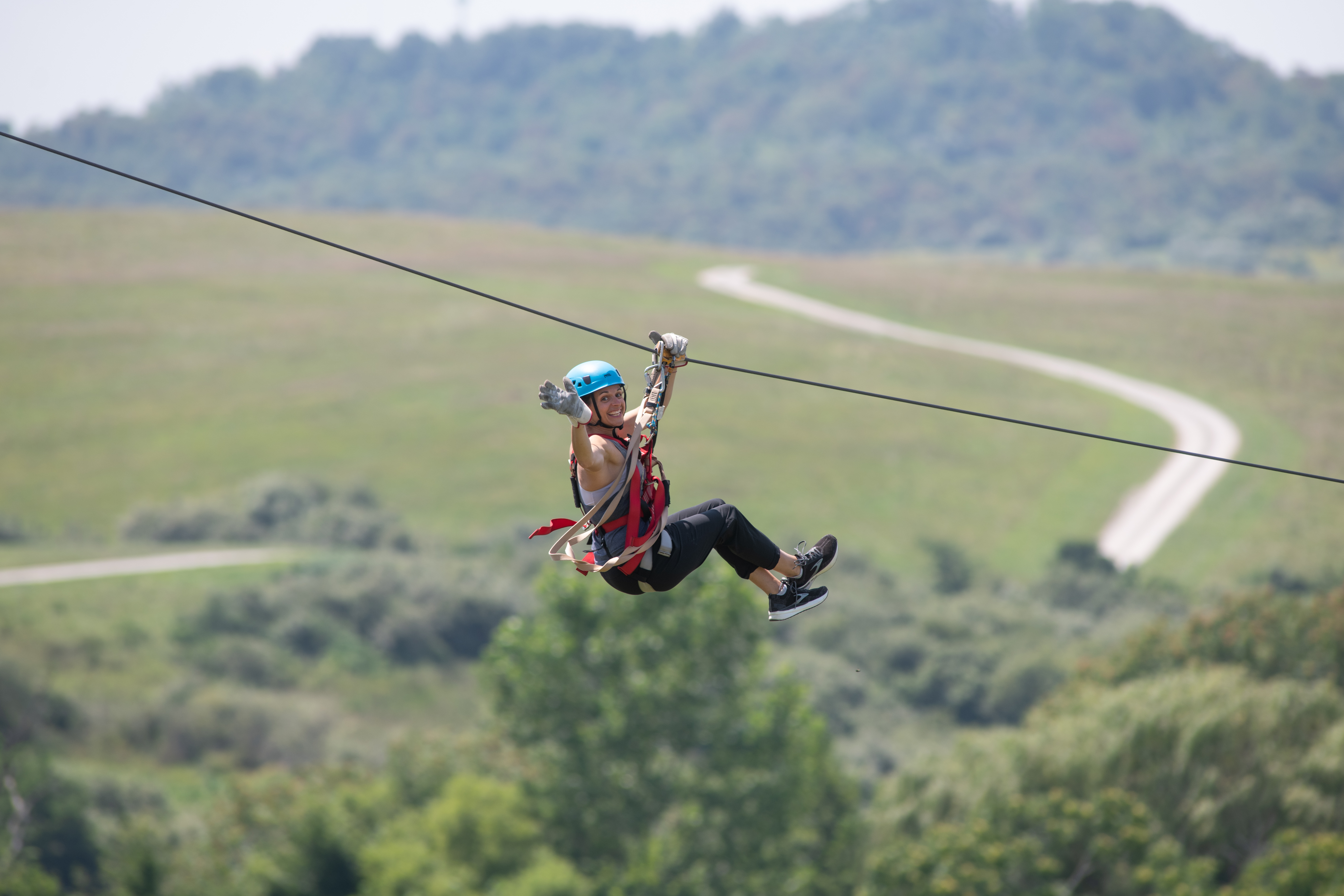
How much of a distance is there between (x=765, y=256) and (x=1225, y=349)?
63807mm

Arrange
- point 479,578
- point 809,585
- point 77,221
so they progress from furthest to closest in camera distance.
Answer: point 77,221 → point 479,578 → point 809,585

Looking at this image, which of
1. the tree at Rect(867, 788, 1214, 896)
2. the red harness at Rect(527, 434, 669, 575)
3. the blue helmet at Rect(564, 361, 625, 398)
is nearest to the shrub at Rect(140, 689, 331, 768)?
the tree at Rect(867, 788, 1214, 896)

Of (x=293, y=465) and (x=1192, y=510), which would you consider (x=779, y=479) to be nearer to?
(x=1192, y=510)

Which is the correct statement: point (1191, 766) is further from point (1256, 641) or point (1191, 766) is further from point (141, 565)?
point (141, 565)

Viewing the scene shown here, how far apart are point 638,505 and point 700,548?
0.79 metres

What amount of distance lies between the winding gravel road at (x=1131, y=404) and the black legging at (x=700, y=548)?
51020 millimetres

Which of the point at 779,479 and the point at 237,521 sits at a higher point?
the point at 779,479

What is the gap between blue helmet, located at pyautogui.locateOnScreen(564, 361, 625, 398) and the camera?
30.5 feet

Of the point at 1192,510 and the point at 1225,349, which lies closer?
the point at 1192,510

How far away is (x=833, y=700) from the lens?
59375mm

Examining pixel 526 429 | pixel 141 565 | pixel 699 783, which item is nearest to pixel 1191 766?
pixel 699 783

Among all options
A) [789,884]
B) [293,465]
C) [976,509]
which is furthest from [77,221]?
[789,884]

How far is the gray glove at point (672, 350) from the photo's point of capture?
32.5ft

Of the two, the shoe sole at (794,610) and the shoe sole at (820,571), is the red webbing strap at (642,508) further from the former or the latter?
the shoe sole at (820,571)
